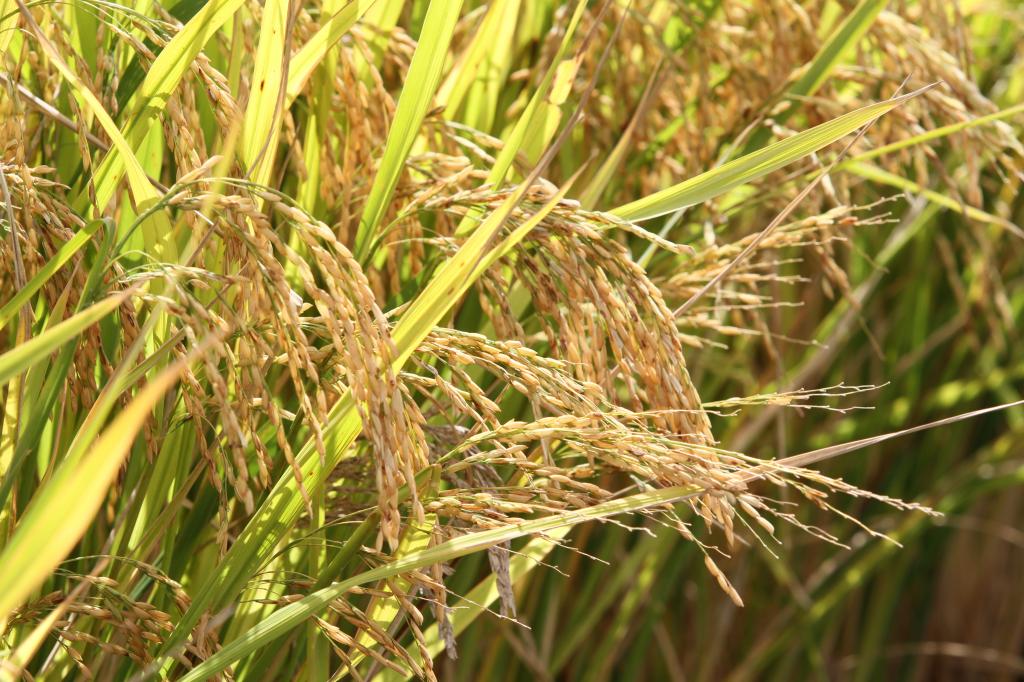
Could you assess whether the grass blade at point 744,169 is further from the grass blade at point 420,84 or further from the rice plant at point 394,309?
the grass blade at point 420,84

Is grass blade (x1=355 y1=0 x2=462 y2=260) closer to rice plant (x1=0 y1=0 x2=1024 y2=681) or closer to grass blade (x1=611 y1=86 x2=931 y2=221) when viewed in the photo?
rice plant (x1=0 y1=0 x2=1024 y2=681)

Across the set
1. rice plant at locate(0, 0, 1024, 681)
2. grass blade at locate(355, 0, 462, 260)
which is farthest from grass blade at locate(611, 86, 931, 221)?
grass blade at locate(355, 0, 462, 260)

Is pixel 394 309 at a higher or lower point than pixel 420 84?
lower

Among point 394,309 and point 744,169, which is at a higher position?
point 744,169

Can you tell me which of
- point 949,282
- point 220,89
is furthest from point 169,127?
point 949,282

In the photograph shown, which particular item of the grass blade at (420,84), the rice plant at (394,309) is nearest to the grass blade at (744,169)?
the rice plant at (394,309)

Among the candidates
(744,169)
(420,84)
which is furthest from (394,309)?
(744,169)

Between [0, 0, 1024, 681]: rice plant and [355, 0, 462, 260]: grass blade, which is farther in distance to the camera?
[355, 0, 462, 260]: grass blade

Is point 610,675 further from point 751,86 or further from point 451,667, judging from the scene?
point 751,86

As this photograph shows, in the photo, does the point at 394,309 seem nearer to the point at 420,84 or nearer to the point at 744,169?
the point at 420,84
